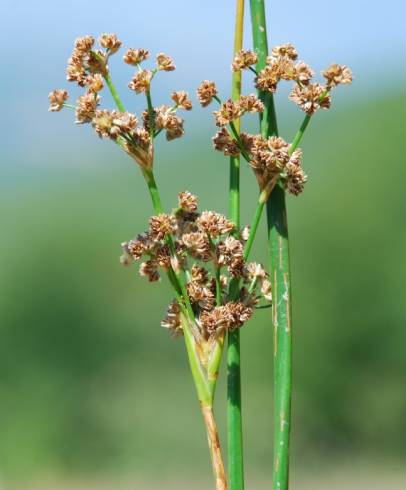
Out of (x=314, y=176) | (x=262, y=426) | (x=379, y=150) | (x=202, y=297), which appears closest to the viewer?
(x=202, y=297)

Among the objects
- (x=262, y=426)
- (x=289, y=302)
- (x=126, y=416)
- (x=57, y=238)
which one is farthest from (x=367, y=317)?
(x=289, y=302)

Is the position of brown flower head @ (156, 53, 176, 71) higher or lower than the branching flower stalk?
higher

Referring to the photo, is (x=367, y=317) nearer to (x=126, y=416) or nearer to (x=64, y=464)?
(x=126, y=416)

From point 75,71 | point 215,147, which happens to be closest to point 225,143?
point 215,147

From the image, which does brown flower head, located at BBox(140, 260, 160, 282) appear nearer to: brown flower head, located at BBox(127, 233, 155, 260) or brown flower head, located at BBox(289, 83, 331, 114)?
brown flower head, located at BBox(127, 233, 155, 260)

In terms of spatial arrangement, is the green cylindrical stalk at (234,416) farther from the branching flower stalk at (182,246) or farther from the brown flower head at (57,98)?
the brown flower head at (57,98)

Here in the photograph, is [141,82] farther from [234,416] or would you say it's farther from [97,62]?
[234,416]

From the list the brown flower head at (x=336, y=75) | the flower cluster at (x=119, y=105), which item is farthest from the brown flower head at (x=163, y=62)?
the brown flower head at (x=336, y=75)

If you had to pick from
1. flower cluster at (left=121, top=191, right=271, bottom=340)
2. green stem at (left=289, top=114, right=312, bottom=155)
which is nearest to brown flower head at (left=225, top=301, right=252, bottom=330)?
flower cluster at (left=121, top=191, right=271, bottom=340)
